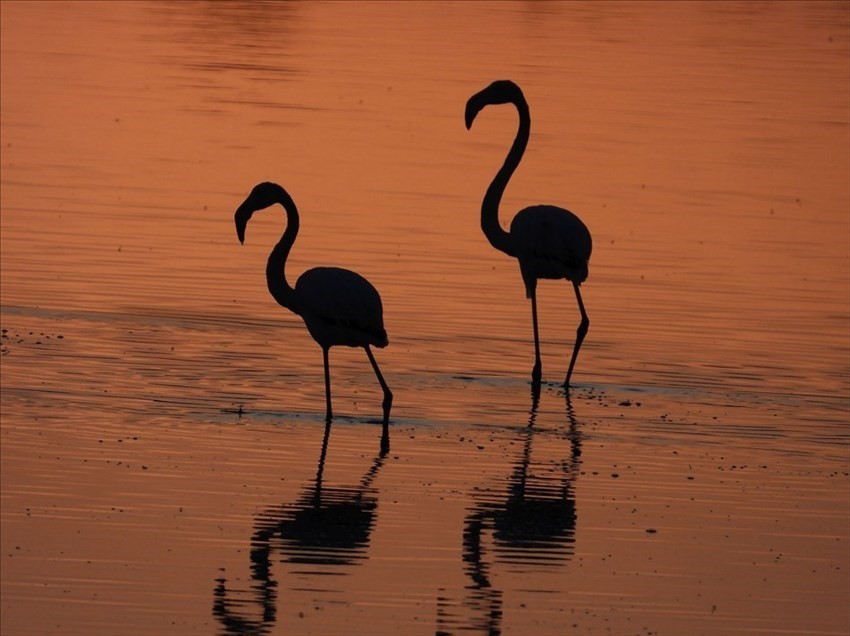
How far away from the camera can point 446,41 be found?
1674 inches

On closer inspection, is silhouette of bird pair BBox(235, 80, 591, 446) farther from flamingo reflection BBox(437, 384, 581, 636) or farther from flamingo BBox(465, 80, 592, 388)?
flamingo reflection BBox(437, 384, 581, 636)

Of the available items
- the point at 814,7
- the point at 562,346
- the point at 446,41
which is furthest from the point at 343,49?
the point at 562,346

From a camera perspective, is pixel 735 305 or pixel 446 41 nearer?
pixel 735 305

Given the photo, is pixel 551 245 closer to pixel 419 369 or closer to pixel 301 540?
pixel 419 369

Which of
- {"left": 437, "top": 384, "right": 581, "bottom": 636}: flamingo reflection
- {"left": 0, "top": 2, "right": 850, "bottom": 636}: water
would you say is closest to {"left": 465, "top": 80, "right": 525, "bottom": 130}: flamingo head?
{"left": 0, "top": 2, "right": 850, "bottom": 636}: water

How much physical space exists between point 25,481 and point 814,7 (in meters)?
46.9

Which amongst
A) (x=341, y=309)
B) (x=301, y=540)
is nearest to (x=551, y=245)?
(x=341, y=309)

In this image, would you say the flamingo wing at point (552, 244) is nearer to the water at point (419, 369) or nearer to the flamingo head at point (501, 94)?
the water at point (419, 369)

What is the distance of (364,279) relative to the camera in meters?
14.1

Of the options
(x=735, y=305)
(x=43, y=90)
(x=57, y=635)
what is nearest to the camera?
(x=57, y=635)

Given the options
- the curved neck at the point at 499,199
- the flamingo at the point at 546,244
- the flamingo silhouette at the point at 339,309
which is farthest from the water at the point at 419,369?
the curved neck at the point at 499,199

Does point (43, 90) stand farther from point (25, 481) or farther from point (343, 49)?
point (25, 481)

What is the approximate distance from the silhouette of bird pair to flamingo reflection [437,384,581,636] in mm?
1322

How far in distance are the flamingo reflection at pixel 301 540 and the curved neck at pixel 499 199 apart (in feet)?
16.1
